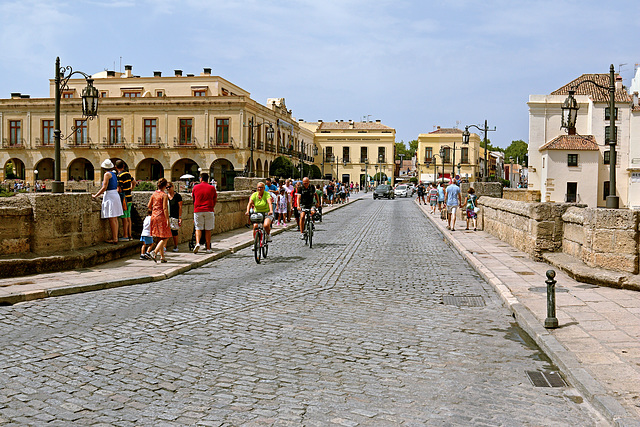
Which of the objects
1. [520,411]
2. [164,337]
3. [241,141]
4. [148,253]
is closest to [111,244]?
[148,253]

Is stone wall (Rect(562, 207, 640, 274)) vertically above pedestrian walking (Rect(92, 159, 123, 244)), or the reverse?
pedestrian walking (Rect(92, 159, 123, 244))

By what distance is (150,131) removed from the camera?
181 ft

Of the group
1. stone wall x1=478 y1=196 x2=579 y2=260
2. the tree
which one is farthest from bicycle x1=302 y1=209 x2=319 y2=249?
the tree

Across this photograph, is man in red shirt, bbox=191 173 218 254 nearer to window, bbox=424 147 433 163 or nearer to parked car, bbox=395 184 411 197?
parked car, bbox=395 184 411 197

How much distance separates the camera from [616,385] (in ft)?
15.4

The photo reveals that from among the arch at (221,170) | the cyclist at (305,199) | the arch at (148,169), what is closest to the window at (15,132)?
the arch at (148,169)

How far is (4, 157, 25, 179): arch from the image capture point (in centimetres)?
5328

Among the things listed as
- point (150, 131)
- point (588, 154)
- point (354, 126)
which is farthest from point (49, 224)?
point (354, 126)

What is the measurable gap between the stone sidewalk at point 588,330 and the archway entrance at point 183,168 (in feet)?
153

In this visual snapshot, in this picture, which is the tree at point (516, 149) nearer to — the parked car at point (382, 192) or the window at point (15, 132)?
the parked car at point (382, 192)

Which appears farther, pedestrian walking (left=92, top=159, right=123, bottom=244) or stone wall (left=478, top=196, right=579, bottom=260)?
stone wall (left=478, top=196, right=579, bottom=260)

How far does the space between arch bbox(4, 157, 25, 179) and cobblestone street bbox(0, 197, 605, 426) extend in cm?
4995

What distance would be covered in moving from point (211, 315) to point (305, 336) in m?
1.47

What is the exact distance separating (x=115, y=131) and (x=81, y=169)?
5.22m
